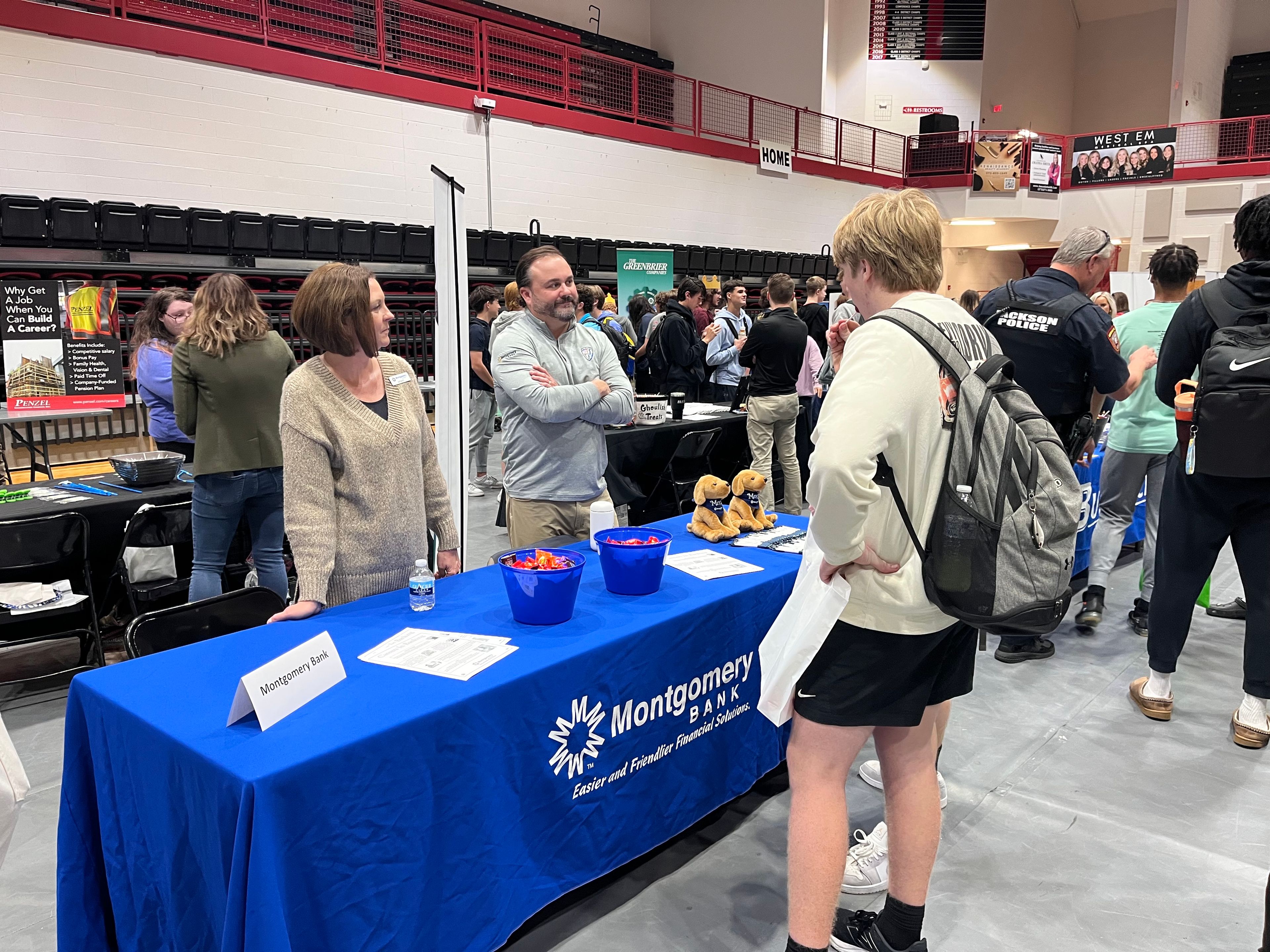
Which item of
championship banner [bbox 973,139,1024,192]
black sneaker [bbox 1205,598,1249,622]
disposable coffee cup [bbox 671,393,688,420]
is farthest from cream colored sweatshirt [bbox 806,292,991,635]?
championship banner [bbox 973,139,1024,192]

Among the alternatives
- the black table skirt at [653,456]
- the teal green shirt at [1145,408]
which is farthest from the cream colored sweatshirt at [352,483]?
the teal green shirt at [1145,408]

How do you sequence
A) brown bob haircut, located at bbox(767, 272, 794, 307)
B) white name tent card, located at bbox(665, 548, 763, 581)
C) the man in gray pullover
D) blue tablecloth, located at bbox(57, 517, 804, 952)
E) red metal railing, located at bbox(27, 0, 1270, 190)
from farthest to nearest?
1. red metal railing, located at bbox(27, 0, 1270, 190)
2. brown bob haircut, located at bbox(767, 272, 794, 307)
3. the man in gray pullover
4. white name tent card, located at bbox(665, 548, 763, 581)
5. blue tablecloth, located at bbox(57, 517, 804, 952)

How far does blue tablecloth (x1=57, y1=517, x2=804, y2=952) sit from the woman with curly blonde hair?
1.32m

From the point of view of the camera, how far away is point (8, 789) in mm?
1253

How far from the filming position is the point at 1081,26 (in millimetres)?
19344

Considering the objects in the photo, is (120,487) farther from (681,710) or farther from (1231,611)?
(1231,611)

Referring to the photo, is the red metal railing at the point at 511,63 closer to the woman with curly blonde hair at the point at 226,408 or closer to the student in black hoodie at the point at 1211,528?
the woman with curly blonde hair at the point at 226,408

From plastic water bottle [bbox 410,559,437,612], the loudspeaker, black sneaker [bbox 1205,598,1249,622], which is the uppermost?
the loudspeaker

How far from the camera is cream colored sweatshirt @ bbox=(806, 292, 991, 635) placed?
1.30m

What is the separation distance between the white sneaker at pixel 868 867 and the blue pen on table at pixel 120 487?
2892 millimetres

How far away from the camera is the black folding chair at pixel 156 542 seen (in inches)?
125

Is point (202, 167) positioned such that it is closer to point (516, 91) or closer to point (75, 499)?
point (516, 91)

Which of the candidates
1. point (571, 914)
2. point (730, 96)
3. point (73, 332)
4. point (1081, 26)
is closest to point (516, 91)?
point (730, 96)

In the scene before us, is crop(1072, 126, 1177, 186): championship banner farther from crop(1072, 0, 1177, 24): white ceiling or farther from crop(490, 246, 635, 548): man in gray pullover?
crop(490, 246, 635, 548): man in gray pullover
